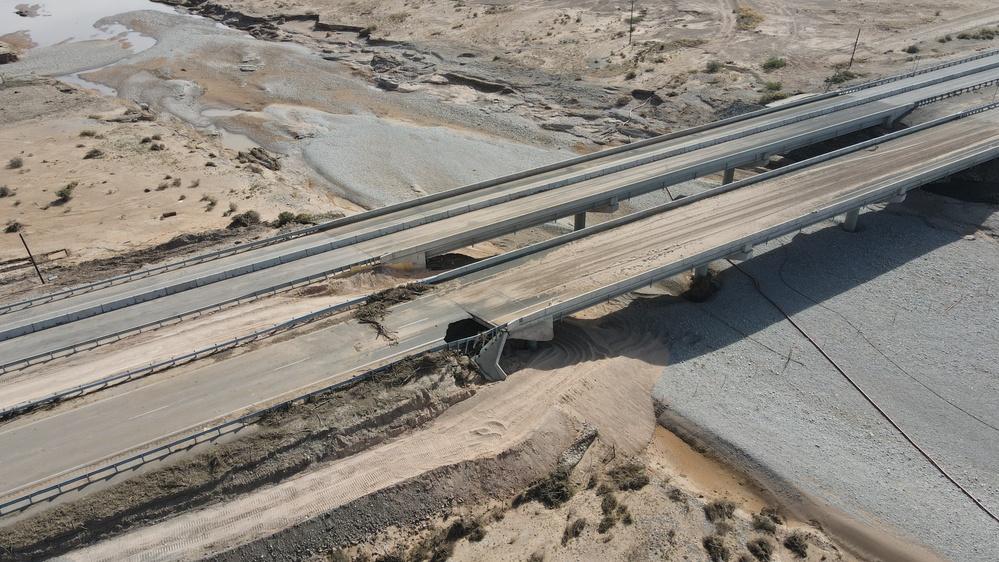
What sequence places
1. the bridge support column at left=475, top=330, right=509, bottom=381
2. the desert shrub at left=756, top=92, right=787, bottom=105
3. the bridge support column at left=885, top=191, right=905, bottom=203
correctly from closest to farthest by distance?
the bridge support column at left=475, top=330, right=509, bottom=381, the bridge support column at left=885, top=191, right=905, bottom=203, the desert shrub at left=756, top=92, right=787, bottom=105

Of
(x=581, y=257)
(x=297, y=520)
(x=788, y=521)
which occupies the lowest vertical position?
(x=788, y=521)

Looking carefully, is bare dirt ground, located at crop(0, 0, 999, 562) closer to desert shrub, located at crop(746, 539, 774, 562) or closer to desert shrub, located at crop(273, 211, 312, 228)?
desert shrub, located at crop(746, 539, 774, 562)

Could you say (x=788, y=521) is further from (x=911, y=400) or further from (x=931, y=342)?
(x=931, y=342)

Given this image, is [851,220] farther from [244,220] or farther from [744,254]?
[244,220]

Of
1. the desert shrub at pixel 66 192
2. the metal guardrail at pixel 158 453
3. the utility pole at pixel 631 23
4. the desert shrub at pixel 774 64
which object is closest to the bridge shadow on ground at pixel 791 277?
the metal guardrail at pixel 158 453

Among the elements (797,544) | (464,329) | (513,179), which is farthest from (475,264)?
(797,544)

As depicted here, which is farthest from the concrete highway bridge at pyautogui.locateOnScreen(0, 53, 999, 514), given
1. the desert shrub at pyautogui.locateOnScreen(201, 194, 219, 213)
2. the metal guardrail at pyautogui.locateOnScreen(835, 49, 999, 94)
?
the desert shrub at pyautogui.locateOnScreen(201, 194, 219, 213)

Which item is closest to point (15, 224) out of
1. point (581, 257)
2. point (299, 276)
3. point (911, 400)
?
point (299, 276)
